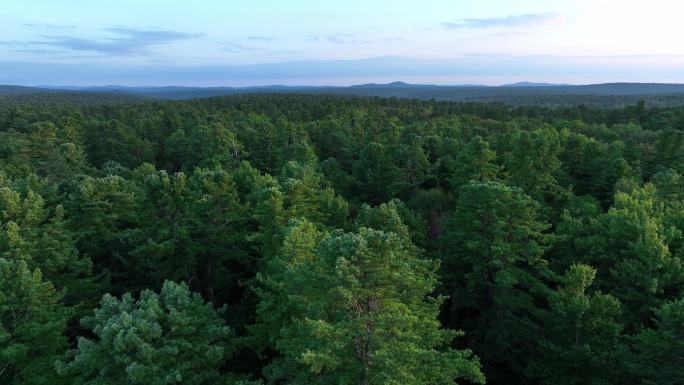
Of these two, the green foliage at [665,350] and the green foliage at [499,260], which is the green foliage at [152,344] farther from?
the green foliage at [665,350]

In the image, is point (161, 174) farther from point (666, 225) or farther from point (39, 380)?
point (666, 225)

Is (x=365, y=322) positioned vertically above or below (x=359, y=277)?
below

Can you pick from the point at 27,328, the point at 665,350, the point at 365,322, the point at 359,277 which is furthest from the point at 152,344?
the point at 665,350

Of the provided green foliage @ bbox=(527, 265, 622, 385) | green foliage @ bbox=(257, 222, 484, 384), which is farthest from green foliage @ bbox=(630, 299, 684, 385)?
green foliage @ bbox=(257, 222, 484, 384)

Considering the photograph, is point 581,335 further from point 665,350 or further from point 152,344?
point 152,344

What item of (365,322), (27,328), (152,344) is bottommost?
(27,328)

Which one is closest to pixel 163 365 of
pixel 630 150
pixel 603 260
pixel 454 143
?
pixel 603 260

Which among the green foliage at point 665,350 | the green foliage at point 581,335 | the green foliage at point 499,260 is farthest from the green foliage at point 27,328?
the green foliage at point 665,350

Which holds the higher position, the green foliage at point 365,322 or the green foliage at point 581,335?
the green foliage at point 365,322
